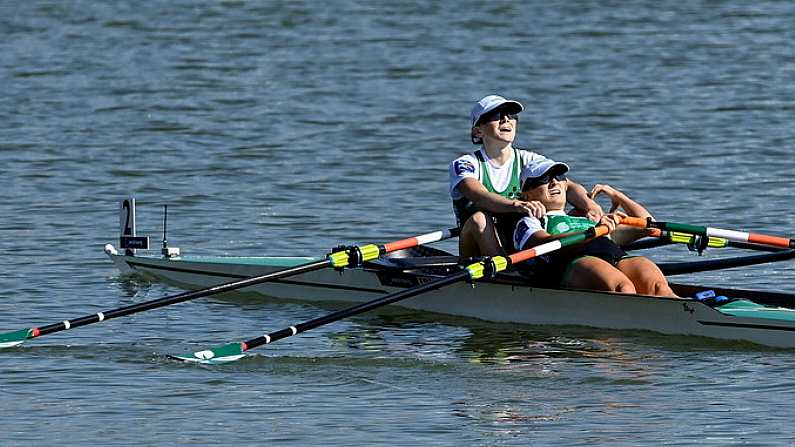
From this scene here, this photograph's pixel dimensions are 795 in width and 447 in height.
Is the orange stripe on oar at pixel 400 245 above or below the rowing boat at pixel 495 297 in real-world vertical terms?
above

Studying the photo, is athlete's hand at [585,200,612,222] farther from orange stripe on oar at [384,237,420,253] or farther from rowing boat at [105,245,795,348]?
orange stripe on oar at [384,237,420,253]

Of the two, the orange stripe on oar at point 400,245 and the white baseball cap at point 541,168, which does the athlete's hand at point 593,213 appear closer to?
the white baseball cap at point 541,168

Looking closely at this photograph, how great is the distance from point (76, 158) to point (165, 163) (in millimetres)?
1043

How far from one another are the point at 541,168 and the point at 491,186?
2.20 ft

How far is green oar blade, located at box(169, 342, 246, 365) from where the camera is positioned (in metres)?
10.6

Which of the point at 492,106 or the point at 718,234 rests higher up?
the point at 492,106

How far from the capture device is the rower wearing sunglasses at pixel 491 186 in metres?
11.9

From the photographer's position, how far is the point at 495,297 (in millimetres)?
12172

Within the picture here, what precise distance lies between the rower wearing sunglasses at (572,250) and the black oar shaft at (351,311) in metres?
0.63

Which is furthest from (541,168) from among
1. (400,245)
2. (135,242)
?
(135,242)

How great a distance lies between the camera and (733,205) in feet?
55.2

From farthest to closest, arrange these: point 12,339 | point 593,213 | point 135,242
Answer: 1. point 135,242
2. point 593,213
3. point 12,339

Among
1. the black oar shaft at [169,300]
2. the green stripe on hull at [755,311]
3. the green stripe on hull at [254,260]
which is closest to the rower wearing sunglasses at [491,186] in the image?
the black oar shaft at [169,300]

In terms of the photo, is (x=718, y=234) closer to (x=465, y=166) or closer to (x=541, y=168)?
(x=541, y=168)
